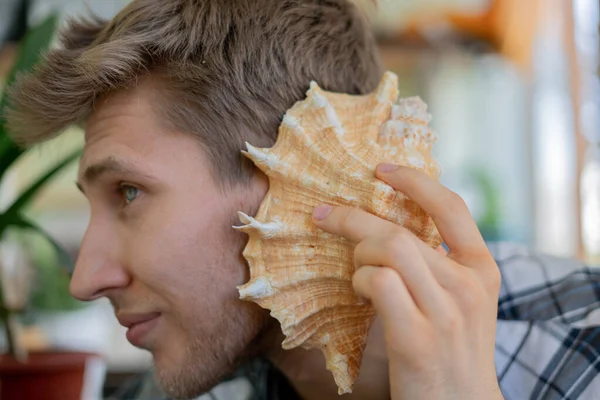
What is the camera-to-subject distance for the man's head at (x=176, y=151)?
0.74m

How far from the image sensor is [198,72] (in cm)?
76

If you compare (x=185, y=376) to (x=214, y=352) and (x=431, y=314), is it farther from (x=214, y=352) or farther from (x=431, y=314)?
(x=431, y=314)

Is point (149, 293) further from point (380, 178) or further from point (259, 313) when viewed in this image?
point (380, 178)

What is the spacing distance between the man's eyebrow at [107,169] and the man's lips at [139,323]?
0.18 metres

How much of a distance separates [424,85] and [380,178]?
171cm

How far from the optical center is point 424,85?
7.42 ft

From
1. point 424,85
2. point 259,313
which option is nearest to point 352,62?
point 259,313

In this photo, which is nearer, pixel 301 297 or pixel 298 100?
pixel 301 297

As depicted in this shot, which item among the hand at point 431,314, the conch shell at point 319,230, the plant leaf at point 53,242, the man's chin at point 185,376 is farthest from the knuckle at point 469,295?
the plant leaf at point 53,242

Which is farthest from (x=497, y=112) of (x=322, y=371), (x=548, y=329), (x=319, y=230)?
(x=319, y=230)

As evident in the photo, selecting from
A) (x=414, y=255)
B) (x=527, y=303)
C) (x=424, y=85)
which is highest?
(x=414, y=255)

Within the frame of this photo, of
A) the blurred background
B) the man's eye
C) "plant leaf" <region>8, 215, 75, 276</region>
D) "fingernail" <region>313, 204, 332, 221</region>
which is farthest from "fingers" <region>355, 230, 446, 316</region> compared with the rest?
the blurred background

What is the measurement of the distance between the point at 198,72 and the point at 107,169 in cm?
16

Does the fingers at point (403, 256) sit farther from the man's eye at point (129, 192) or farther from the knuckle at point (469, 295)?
the man's eye at point (129, 192)
